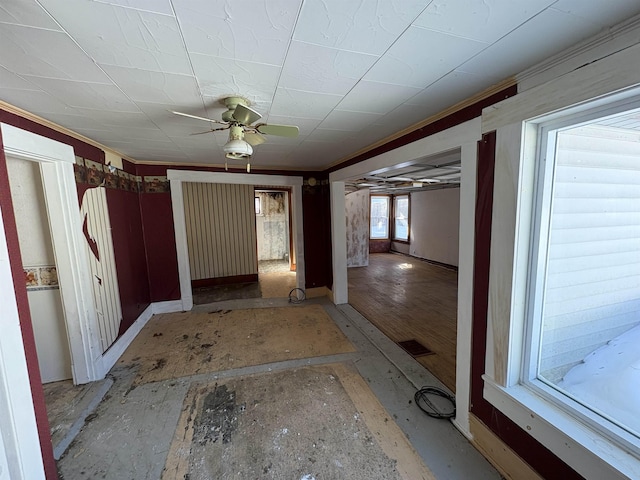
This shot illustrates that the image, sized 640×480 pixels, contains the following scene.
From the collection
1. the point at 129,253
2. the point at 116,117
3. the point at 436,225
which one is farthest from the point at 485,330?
the point at 436,225

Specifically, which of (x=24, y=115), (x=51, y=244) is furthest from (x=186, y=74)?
(x=51, y=244)

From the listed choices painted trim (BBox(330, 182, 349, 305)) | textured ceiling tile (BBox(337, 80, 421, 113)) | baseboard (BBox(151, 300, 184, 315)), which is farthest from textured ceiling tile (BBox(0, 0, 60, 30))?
baseboard (BBox(151, 300, 184, 315))

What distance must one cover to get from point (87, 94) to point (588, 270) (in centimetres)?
323

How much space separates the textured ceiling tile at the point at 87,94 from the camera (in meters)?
1.37

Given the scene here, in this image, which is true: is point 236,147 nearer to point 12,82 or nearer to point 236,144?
point 236,144

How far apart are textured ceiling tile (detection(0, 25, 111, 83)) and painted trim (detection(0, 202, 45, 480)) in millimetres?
724

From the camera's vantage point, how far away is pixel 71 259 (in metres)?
2.26

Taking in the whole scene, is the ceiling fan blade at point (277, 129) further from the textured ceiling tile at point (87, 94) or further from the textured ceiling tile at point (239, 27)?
the textured ceiling tile at point (87, 94)

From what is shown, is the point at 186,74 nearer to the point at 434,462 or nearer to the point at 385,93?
the point at 385,93

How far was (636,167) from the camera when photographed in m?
1.50

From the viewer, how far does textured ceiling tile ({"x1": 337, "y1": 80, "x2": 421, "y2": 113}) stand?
4.79 feet

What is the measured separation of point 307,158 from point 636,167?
297 centimetres

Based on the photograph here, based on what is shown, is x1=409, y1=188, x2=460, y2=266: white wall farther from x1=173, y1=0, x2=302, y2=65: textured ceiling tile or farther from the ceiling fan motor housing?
x1=173, y1=0, x2=302, y2=65: textured ceiling tile

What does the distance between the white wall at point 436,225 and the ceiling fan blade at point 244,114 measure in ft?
20.0
